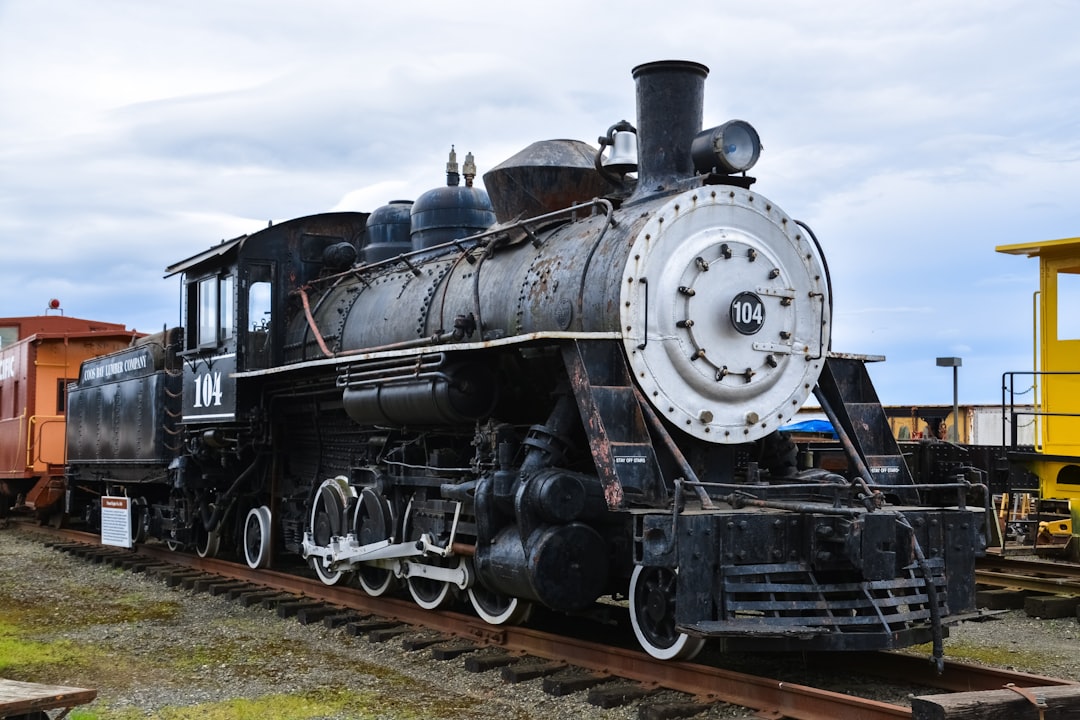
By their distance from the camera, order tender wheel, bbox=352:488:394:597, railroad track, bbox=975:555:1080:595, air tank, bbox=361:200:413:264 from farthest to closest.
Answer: air tank, bbox=361:200:413:264 < railroad track, bbox=975:555:1080:595 < tender wheel, bbox=352:488:394:597

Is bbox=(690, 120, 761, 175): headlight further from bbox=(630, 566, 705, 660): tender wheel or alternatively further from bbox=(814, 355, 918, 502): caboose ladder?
bbox=(630, 566, 705, 660): tender wheel

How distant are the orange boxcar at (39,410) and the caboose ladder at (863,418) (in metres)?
13.9

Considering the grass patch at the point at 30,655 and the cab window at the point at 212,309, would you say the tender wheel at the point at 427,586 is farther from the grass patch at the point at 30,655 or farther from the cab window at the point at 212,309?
the cab window at the point at 212,309

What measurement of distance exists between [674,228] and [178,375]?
7.77 metres

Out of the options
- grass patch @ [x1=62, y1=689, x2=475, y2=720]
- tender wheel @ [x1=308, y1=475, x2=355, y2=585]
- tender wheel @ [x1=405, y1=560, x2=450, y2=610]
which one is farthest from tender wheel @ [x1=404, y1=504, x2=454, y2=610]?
grass patch @ [x1=62, y1=689, x2=475, y2=720]

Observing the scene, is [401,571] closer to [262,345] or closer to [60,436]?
[262,345]


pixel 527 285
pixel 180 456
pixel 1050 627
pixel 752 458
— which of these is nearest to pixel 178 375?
pixel 180 456

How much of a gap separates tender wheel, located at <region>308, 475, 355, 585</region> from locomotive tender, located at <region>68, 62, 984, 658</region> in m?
0.03

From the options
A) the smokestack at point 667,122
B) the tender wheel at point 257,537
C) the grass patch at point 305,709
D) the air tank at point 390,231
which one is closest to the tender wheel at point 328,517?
the tender wheel at point 257,537

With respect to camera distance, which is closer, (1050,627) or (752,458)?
(752,458)

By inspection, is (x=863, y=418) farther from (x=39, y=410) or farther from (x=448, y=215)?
(x=39, y=410)

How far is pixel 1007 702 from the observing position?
15.6 feet

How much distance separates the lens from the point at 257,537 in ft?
37.9

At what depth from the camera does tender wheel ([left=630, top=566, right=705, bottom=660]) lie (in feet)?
20.6
